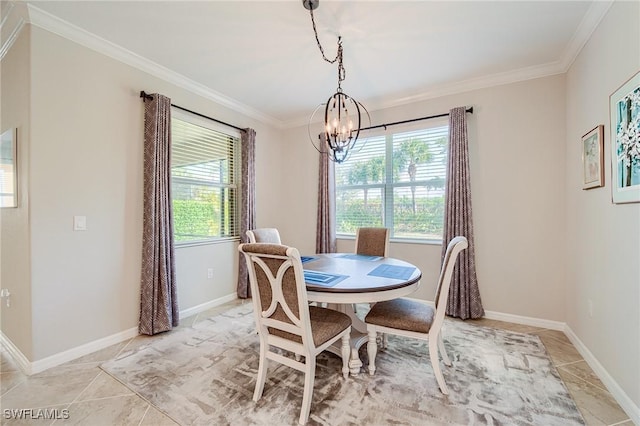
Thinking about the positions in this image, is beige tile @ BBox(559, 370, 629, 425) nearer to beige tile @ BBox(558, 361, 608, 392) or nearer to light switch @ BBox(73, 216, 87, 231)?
beige tile @ BBox(558, 361, 608, 392)

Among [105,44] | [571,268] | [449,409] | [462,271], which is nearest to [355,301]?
[449,409]

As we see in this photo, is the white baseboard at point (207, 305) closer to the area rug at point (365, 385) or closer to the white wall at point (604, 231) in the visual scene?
the area rug at point (365, 385)

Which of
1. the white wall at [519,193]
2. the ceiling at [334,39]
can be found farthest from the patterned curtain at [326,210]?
the white wall at [519,193]

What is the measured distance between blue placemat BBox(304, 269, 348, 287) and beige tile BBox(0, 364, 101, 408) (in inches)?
66.1

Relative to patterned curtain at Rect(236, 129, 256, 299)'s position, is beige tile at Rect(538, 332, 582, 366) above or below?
below

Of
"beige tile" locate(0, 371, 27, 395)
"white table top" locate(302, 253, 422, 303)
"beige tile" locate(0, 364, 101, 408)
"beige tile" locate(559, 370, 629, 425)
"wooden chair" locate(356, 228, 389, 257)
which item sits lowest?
"beige tile" locate(0, 371, 27, 395)

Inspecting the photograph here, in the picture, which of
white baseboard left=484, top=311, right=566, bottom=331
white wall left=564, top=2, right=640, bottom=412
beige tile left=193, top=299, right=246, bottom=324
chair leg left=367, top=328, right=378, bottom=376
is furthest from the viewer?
beige tile left=193, top=299, right=246, bottom=324

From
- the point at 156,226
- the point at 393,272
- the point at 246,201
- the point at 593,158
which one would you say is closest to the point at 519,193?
the point at 593,158

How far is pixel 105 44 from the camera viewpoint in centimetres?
245

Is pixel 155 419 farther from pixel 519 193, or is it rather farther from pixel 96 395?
pixel 519 193

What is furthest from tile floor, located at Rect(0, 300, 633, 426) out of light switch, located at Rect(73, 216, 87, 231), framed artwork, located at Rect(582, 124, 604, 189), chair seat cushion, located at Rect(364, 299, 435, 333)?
framed artwork, located at Rect(582, 124, 604, 189)

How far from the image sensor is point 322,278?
6.46 ft

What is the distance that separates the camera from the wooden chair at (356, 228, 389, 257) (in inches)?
117

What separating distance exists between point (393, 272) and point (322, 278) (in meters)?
0.57
